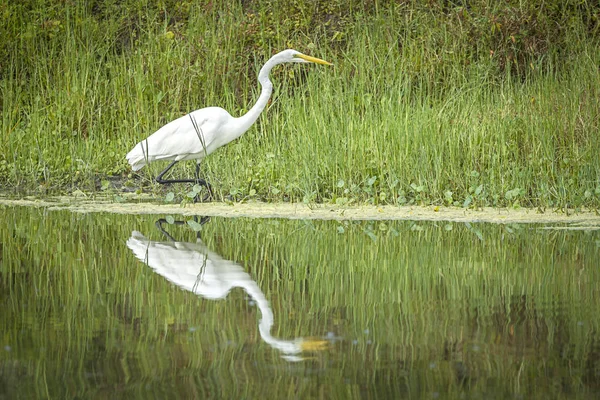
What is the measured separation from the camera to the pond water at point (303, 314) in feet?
8.25

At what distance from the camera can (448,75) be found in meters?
9.64

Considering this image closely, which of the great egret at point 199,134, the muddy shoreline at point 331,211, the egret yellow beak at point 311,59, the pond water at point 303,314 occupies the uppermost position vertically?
the egret yellow beak at point 311,59

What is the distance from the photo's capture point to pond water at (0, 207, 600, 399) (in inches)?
99.0

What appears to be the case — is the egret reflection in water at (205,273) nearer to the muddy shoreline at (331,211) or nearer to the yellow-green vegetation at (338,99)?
the muddy shoreline at (331,211)

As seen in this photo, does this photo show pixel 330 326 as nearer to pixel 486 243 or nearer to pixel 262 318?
pixel 262 318

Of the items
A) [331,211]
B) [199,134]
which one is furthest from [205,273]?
[199,134]

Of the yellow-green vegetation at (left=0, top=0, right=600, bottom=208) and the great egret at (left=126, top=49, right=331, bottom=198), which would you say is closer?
the yellow-green vegetation at (left=0, top=0, right=600, bottom=208)

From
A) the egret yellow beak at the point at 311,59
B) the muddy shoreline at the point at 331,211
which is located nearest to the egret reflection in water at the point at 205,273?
the muddy shoreline at the point at 331,211

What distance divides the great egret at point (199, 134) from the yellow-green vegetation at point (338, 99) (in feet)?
0.77

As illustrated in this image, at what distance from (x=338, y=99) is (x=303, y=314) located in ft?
15.9

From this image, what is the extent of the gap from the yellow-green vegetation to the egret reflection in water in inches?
77.2

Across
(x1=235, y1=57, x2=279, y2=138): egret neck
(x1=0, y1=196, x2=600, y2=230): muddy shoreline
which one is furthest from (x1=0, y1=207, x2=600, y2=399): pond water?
(x1=235, y1=57, x2=279, y2=138): egret neck

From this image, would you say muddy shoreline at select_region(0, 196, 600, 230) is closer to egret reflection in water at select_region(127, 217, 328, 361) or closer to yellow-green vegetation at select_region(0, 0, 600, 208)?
yellow-green vegetation at select_region(0, 0, 600, 208)

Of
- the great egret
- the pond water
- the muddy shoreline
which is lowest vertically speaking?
the pond water
